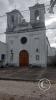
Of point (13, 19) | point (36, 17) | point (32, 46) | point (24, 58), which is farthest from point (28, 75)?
point (13, 19)

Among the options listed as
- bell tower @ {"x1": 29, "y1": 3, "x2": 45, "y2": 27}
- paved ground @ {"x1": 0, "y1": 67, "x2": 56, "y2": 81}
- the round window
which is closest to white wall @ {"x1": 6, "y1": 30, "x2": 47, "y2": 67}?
the round window

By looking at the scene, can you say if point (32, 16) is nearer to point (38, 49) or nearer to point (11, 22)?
point (11, 22)

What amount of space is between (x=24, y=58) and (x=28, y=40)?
8.58ft

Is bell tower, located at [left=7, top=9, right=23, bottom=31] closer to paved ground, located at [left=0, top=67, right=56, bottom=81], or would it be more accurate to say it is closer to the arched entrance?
the arched entrance

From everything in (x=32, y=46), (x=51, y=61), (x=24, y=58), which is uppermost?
(x=32, y=46)

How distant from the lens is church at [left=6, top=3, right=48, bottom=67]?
19.2 meters

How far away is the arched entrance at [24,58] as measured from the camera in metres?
19.5

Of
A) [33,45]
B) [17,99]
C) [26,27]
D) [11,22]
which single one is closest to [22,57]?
[33,45]

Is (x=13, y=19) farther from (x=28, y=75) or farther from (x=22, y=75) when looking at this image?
(x=28, y=75)

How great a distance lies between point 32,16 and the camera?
65.1ft

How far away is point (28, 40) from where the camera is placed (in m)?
19.6

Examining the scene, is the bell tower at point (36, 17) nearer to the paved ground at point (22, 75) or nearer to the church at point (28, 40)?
the church at point (28, 40)

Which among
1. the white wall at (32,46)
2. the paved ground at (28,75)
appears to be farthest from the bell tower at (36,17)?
the paved ground at (28,75)

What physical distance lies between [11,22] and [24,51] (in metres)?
5.05
